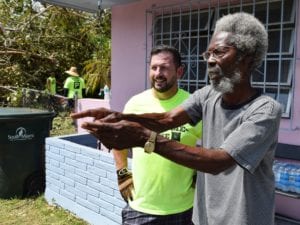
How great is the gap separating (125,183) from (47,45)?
40.4ft

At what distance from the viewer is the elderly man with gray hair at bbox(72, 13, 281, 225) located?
132cm

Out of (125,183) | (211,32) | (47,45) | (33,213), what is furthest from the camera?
(47,45)

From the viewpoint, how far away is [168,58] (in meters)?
2.43

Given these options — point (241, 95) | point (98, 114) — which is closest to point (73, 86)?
point (98, 114)

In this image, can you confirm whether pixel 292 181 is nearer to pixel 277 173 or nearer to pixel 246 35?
pixel 277 173

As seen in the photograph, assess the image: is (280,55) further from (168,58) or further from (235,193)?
(235,193)

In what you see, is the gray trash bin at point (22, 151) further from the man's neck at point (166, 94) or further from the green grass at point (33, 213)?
the man's neck at point (166, 94)

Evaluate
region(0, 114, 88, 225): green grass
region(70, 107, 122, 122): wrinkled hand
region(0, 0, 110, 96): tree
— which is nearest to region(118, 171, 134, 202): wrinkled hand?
region(70, 107, 122, 122): wrinkled hand

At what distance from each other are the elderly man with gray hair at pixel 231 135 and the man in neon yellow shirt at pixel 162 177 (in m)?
0.54

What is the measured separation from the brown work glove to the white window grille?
5.67ft

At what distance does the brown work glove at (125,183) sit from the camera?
243 centimetres

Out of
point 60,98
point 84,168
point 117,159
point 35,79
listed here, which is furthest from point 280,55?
point 35,79

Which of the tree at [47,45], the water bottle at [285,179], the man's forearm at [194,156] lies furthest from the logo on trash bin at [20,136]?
the tree at [47,45]

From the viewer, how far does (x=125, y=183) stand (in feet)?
8.18
